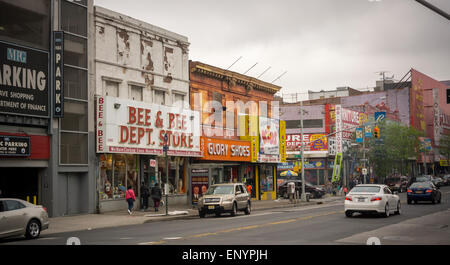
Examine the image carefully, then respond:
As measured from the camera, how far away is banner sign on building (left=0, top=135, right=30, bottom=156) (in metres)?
25.9

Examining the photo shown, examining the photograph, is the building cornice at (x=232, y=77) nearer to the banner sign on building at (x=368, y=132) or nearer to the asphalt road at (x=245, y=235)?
the banner sign on building at (x=368, y=132)

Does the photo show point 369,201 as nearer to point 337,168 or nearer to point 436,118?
point 337,168

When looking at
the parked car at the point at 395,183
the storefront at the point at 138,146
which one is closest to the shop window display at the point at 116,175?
the storefront at the point at 138,146

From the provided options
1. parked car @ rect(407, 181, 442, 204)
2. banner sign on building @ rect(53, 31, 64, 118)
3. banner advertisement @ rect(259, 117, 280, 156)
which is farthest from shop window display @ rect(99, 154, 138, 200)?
parked car @ rect(407, 181, 442, 204)

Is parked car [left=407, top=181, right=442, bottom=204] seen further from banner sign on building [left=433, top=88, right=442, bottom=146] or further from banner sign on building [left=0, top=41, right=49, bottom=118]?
banner sign on building [left=433, top=88, right=442, bottom=146]

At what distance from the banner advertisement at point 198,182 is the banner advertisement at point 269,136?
13233mm

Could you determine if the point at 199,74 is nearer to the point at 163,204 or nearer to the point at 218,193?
the point at 163,204

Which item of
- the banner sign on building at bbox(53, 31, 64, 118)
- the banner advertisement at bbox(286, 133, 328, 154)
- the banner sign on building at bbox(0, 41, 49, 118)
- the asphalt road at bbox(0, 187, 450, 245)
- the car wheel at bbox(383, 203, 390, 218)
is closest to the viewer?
the asphalt road at bbox(0, 187, 450, 245)

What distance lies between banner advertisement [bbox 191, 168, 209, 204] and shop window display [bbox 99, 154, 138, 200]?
387 cm

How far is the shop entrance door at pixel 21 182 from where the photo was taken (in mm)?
28547

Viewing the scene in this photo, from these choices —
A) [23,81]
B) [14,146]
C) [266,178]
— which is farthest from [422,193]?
[23,81]

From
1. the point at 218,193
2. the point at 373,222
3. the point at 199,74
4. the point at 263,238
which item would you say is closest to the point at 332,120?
the point at 199,74

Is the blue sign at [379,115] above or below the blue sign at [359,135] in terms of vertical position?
above

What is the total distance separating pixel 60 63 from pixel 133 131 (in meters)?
6.35
